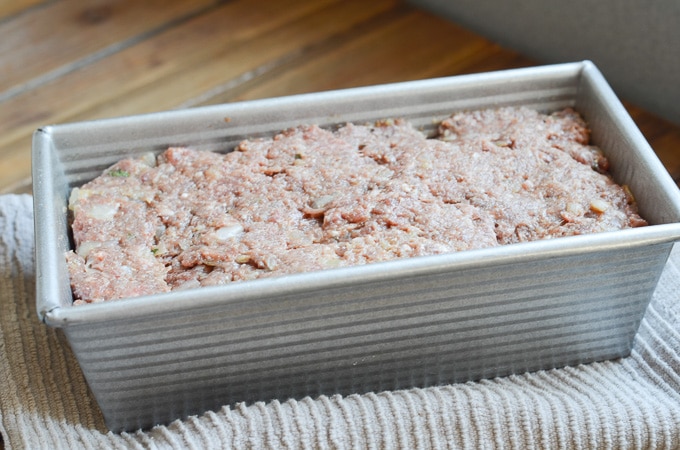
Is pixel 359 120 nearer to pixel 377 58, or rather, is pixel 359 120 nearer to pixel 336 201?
pixel 336 201

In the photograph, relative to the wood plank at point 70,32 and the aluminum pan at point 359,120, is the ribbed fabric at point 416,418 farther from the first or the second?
the wood plank at point 70,32

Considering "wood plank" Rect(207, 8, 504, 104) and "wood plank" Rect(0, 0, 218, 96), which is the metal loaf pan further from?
"wood plank" Rect(0, 0, 218, 96)

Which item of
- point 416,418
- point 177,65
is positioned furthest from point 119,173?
point 177,65

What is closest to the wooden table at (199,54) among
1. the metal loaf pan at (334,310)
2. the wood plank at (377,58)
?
the wood plank at (377,58)

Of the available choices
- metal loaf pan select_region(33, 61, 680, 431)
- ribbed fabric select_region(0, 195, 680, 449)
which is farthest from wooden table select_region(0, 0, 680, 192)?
ribbed fabric select_region(0, 195, 680, 449)

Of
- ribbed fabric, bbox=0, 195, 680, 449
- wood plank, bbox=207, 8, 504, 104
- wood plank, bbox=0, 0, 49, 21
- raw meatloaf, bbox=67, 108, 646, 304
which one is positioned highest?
wood plank, bbox=0, 0, 49, 21
